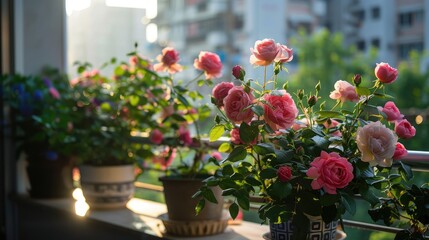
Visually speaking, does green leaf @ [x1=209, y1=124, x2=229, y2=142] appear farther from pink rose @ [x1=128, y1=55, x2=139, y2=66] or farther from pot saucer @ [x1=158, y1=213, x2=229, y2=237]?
pink rose @ [x1=128, y1=55, x2=139, y2=66]

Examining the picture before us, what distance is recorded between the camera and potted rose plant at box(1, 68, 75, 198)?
2158 millimetres

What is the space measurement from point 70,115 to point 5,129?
49 cm

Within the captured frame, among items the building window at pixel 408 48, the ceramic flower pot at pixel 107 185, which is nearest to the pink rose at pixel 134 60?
the ceramic flower pot at pixel 107 185

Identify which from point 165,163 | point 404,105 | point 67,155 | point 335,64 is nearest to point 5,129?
point 67,155

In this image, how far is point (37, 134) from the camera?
2.08m

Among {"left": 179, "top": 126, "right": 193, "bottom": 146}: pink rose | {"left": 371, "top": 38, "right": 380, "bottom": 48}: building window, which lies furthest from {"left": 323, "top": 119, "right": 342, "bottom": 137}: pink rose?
{"left": 371, "top": 38, "right": 380, "bottom": 48}: building window

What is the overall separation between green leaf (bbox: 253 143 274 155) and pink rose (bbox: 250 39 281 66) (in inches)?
6.4

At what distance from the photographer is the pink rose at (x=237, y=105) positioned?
3.92 feet

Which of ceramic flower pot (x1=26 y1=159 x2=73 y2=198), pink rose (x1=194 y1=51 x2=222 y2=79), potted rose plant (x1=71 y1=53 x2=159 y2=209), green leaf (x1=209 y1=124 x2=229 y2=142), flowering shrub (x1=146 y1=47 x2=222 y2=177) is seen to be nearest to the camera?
green leaf (x1=209 y1=124 x2=229 y2=142)

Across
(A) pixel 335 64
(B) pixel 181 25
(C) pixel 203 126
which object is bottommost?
(C) pixel 203 126

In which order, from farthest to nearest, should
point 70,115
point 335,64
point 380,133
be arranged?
point 335,64 → point 70,115 → point 380,133

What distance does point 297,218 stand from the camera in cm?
115

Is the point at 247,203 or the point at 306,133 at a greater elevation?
the point at 306,133

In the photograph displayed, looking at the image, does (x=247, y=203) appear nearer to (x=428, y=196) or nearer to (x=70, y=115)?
(x=428, y=196)
